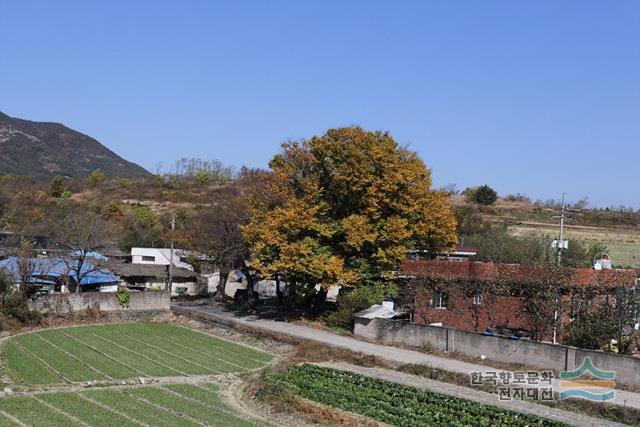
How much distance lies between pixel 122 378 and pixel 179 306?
19.7 m

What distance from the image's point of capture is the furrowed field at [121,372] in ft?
63.2

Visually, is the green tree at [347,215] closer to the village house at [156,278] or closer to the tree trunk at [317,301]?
the tree trunk at [317,301]

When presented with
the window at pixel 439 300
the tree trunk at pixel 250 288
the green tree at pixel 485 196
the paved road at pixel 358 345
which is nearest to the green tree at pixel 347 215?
the paved road at pixel 358 345

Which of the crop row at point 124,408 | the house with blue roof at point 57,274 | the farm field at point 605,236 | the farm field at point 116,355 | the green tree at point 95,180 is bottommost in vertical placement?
the farm field at point 116,355

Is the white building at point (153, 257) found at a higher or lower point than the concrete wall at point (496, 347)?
higher

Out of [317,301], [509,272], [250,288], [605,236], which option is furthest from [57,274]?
[605,236]

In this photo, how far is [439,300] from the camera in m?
34.9

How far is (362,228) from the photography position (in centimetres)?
3675

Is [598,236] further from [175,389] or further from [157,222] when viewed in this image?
[175,389]

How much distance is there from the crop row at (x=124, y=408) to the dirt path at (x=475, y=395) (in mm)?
6696

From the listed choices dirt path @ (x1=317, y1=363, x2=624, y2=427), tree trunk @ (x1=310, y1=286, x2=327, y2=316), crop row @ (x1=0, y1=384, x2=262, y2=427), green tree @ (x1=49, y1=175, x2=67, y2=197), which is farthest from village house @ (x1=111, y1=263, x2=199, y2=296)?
green tree @ (x1=49, y1=175, x2=67, y2=197)

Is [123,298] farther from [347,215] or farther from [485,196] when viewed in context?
[485,196]

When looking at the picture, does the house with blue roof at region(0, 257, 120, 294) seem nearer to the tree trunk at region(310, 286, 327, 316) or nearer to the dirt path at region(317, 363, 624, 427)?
the tree trunk at region(310, 286, 327, 316)

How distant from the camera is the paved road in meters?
26.4
